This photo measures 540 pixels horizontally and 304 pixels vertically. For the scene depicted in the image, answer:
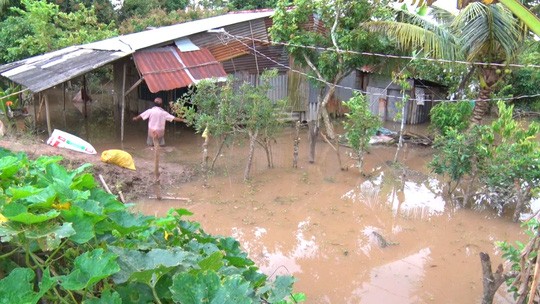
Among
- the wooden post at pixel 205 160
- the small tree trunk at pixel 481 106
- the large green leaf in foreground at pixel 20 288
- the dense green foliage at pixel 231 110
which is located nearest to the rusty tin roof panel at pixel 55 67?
the dense green foliage at pixel 231 110

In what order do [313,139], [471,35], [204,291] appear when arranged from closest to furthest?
1. [204,291]
2. [471,35]
3. [313,139]

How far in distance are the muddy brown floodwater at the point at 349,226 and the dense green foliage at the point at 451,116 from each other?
219 centimetres

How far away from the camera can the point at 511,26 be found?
28.7 feet

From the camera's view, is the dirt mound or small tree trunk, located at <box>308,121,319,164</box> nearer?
the dirt mound

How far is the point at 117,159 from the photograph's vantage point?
8.58 m

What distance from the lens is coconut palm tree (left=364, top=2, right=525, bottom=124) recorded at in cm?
872

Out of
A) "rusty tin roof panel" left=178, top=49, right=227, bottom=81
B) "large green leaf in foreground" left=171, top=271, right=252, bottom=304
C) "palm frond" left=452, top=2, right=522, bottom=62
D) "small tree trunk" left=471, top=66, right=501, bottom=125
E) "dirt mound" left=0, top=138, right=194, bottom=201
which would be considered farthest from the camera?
"rusty tin roof panel" left=178, top=49, right=227, bottom=81

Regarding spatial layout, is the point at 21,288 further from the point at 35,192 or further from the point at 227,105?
the point at 227,105

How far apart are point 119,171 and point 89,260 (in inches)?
292

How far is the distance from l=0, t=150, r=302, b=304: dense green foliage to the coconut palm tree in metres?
8.24

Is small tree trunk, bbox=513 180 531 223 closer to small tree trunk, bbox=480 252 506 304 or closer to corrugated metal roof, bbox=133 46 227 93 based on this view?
small tree trunk, bbox=480 252 506 304

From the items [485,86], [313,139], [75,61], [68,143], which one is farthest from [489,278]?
[75,61]

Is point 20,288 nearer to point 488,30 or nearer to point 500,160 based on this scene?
point 500,160

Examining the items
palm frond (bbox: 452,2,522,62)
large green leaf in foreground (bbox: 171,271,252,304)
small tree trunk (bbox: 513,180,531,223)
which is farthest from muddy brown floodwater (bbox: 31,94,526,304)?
large green leaf in foreground (bbox: 171,271,252,304)
